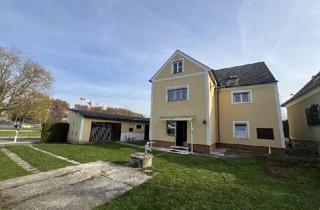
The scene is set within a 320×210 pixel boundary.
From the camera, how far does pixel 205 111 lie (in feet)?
45.1

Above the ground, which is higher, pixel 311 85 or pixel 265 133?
pixel 311 85

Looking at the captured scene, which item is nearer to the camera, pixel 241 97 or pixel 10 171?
pixel 10 171

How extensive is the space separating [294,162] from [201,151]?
6.04m

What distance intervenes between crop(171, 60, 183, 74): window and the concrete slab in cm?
1092

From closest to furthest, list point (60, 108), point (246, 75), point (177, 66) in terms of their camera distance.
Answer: point (177, 66)
point (246, 75)
point (60, 108)

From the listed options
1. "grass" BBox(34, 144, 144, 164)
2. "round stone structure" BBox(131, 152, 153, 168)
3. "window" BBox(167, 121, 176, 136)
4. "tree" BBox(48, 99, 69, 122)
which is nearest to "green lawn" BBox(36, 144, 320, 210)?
"round stone structure" BBox(131, 152, 153, 168)

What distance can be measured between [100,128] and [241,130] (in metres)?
16.6

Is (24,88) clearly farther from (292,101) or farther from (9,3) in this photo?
(292,101)

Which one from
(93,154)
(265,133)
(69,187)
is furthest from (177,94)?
(69,187)

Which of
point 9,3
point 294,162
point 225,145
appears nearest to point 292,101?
point 225,145

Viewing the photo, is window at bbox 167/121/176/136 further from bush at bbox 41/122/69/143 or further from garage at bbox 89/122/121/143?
bush at bbox 41/122/69/143

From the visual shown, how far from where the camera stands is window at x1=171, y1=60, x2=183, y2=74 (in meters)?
16.0

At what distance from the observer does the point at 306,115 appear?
14695 mm

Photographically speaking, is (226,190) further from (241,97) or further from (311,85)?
(311,85)
